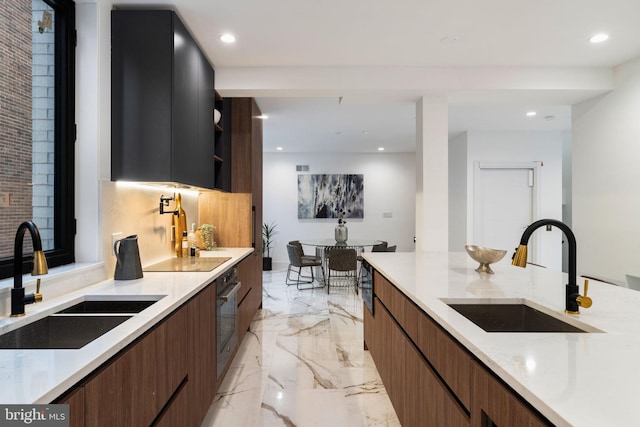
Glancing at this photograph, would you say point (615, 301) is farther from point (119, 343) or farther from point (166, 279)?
point (166, 279)

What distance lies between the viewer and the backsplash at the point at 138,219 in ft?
6.40

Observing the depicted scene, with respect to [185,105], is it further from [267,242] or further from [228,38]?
[267,242]

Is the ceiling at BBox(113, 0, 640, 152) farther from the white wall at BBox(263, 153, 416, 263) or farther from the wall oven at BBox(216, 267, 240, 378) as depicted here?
the white wall at BBox(263, 153, 416, 263)

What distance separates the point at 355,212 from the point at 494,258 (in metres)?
5.49

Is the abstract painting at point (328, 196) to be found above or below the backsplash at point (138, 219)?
above

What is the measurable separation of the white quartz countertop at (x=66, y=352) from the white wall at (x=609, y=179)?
3.63 meters

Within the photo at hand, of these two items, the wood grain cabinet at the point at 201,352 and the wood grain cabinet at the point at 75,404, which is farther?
the wood grain cabinet at the point at 201,352

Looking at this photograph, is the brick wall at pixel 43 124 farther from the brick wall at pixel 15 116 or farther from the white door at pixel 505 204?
the white door at pixel 505 204

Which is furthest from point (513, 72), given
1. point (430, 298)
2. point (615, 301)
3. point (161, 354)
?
point (161, 354)

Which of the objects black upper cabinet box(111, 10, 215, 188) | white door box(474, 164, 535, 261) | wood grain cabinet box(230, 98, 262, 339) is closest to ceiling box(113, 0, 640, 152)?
black upper cabinet box(111, 10, 215, 188)

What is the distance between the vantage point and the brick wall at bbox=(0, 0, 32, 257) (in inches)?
58.3

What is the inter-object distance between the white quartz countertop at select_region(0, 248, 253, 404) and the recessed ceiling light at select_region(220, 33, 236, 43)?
1.80m

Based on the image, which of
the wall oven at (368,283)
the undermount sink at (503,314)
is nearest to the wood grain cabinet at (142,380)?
the undermount sink at (503,314)

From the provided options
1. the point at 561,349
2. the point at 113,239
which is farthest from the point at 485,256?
the point at 113,239
